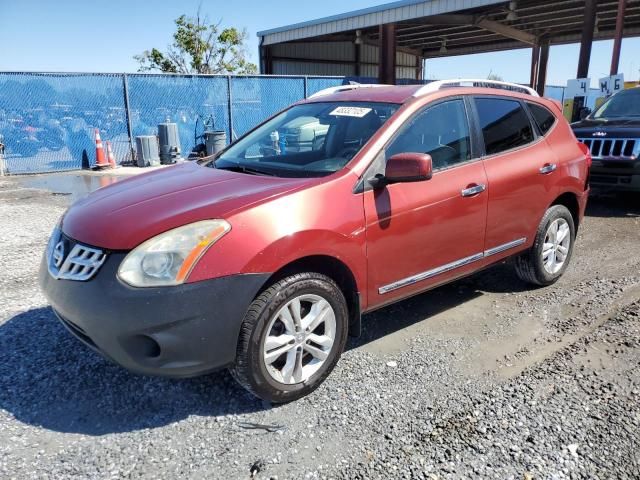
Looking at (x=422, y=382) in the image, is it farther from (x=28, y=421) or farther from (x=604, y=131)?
(x=604, y=131)

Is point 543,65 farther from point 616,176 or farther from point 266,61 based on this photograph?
point 616,176

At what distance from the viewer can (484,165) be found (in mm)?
3816

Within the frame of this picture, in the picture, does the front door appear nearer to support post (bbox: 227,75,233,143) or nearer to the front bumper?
the front bumper

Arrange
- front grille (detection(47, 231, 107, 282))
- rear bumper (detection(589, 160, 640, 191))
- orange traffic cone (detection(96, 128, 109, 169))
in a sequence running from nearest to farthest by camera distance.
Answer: front grille (detection(47, 231, 107, 282)) → rear bumper (detection(589, 160, 640, 191)) → orange traffic cone (detection(96, 128, 109, 169))

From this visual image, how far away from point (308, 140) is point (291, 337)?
1546 mm

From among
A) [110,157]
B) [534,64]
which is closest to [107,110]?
[110,157]

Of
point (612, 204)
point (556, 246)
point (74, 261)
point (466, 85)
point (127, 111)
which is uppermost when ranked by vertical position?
point (466, 85)

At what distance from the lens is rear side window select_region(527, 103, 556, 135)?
Answer: 14.8 feet

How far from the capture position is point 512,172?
4000 mm

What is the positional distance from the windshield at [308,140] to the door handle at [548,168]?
1573mm

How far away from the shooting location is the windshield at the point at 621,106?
8.50 m

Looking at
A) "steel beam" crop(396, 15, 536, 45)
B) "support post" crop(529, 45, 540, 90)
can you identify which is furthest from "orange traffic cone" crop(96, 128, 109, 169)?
"support post" crop(529, 45, 540, 90)

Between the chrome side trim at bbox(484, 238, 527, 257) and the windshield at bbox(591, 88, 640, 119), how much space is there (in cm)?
570

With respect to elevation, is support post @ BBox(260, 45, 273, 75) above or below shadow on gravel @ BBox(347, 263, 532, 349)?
above
